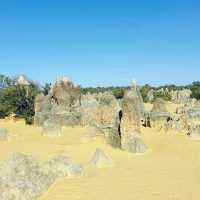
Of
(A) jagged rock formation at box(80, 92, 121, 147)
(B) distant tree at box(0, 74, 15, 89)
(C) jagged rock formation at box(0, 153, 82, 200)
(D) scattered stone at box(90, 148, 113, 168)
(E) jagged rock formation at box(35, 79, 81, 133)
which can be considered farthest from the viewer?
(B) distant tree at box(0, 74, 15, 89)

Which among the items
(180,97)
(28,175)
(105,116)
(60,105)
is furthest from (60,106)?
(180,97)

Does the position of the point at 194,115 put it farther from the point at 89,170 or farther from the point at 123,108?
the point at 89,170

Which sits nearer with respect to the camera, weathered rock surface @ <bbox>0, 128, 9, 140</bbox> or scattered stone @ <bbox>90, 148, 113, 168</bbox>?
scattered stone @ <bbox>90, 148, 113, 168</bbox>

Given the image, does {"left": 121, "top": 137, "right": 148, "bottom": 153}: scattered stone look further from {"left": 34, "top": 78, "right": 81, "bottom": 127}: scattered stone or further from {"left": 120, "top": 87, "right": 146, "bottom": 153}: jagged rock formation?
{"left": 34, "top": 78, "right": 81, "bottom": 127}: scattered stone

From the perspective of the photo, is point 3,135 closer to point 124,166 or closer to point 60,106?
point 60,106

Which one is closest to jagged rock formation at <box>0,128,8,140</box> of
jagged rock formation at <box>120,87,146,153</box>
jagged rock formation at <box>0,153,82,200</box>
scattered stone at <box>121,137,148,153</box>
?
jagged rock formation at <box>120,87,146,153</box>

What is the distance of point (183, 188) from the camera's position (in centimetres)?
1010

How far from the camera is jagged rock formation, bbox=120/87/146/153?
50.3 ft

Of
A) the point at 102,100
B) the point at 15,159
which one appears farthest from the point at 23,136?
the point at 15,159

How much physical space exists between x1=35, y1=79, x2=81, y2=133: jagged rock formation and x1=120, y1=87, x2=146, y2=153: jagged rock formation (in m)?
4.47

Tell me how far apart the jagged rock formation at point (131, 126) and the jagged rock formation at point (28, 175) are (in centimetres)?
443

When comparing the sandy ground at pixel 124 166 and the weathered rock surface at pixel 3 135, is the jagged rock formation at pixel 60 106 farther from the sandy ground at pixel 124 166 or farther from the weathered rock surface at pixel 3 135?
the weathered rock surface at pixel 3 135

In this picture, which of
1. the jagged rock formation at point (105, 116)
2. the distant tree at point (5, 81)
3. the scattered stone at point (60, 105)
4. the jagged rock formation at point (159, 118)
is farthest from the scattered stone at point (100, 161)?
the distant tree at point (5, 81)

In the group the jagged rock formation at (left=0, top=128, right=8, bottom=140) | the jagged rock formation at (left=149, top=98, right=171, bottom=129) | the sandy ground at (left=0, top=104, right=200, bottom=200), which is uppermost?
the jagged rock formation at (left=149, top=98, right=171, bottom=129)
